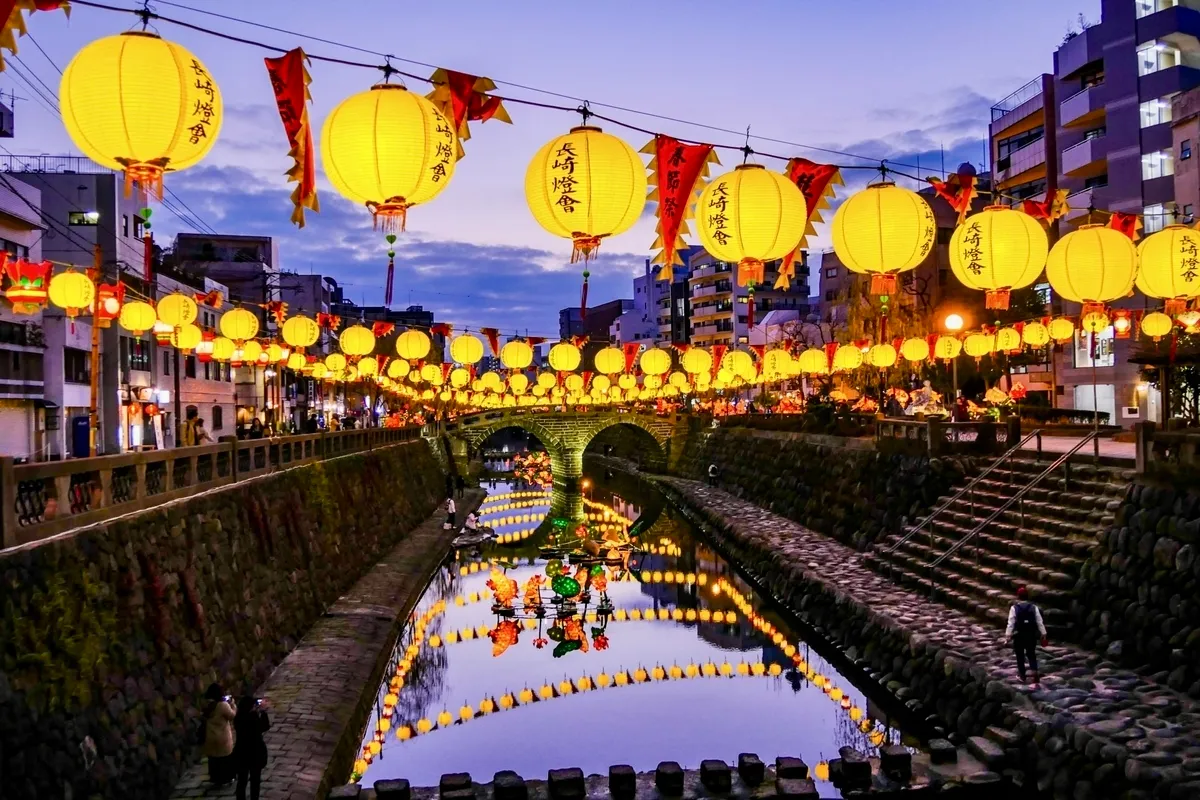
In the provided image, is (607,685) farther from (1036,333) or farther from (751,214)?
(1036,333)

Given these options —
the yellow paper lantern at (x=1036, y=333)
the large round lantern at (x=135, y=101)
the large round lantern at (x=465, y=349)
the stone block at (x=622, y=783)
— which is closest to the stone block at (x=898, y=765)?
the stone block at (x=622, y=783)

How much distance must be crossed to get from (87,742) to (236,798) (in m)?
2.03

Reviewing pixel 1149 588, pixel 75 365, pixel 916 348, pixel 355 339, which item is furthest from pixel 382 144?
pixel 75 365

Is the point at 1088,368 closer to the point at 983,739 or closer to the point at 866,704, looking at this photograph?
the point at 866,704

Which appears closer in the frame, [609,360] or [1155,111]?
[1155,111]

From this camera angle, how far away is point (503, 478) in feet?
247

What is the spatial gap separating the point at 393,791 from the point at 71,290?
12072 millimetres

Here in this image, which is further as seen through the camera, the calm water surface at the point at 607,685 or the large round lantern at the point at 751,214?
the calm water surface at the point at 607,685

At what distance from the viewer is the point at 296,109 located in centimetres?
822

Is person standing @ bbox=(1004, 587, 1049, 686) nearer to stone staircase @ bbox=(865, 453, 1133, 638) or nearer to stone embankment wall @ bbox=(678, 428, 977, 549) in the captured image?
stone staircase @ bbox=(865, 453, 1133, 638)

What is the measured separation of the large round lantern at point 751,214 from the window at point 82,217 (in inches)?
1204

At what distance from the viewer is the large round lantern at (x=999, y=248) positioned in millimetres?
12531

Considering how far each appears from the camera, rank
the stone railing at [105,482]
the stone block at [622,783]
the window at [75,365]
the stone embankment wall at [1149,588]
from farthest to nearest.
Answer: the window at [75,365], the stone embankment wall at [1149,588], the stone block at [622,783], the stone railing at [105,482]

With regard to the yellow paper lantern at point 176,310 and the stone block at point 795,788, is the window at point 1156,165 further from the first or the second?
the yellow paper lantern at point 176,310
